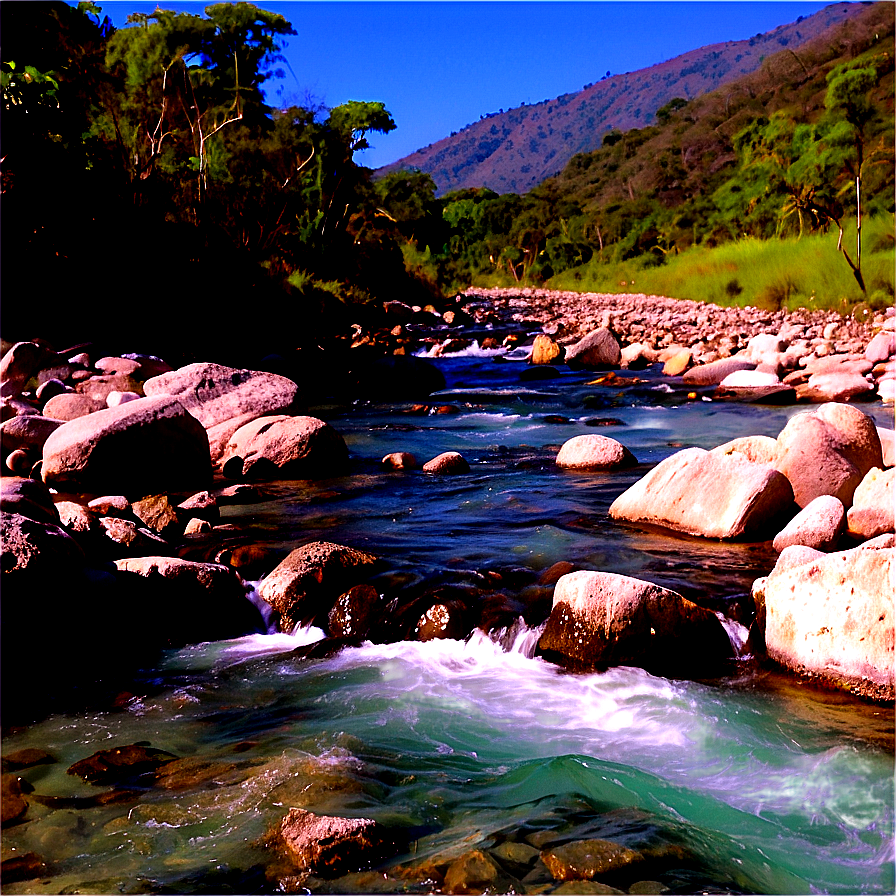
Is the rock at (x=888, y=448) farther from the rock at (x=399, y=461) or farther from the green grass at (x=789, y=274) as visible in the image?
the green grass at (x=789, y=274)

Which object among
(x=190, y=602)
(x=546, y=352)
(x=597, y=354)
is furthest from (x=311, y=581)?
(x=546, y=352)

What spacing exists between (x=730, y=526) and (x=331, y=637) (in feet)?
8.09

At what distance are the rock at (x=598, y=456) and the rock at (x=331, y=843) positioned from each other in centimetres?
528

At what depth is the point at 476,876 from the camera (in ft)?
7.64

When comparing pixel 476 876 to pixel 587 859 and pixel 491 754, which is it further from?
pixel 491 754

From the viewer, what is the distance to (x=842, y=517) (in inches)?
184

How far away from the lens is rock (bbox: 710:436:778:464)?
5691 millimetres

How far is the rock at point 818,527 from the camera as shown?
463 centimetres

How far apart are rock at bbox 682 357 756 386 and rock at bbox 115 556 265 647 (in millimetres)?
9548

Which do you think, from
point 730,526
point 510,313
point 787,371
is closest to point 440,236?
point 510,313

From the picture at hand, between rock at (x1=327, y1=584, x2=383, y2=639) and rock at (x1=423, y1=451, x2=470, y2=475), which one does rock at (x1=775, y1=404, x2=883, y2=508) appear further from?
rock at (x1=423, y1=451, x2=470, y2=475)

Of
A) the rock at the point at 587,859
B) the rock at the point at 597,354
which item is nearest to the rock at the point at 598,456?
the rock at the point at 587,859

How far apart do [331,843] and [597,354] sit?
43.8 ft

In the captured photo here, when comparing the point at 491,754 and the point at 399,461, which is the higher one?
the point at 399,461
